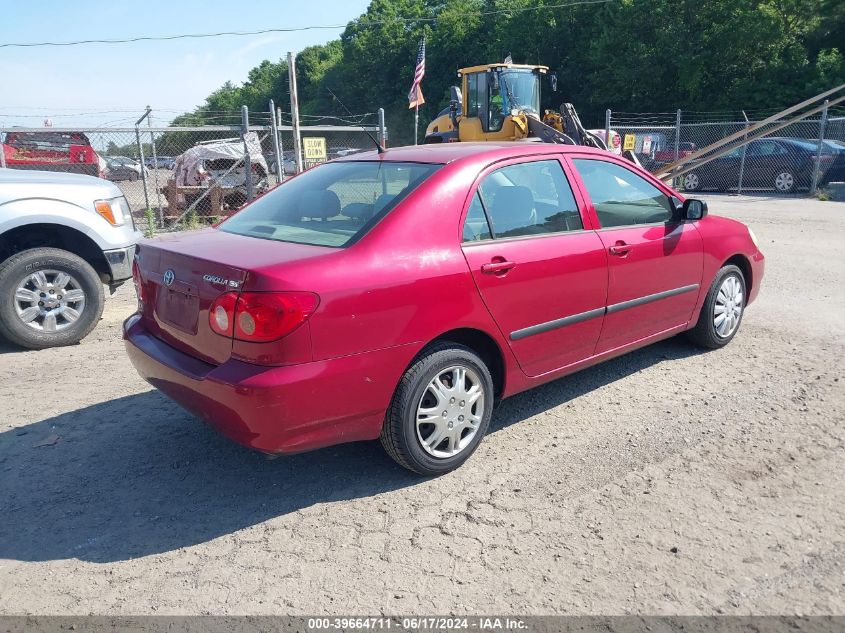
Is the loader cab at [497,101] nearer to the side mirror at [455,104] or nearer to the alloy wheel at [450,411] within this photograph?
the side mirror at [455,104]

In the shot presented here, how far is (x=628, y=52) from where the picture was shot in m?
38.0

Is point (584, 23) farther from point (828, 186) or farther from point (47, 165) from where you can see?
point (47, 165)

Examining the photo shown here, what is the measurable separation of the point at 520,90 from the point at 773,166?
8275 mm

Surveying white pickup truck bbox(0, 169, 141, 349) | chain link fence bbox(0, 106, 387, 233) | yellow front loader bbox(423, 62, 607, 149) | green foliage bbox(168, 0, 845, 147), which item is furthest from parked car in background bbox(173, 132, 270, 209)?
green foliage bbox(168, 0, 845, 147)

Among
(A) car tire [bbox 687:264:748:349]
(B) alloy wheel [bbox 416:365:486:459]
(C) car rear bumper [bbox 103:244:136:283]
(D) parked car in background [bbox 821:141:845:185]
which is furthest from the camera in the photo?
(D) parked car in background [bbox 821:141:845:185]

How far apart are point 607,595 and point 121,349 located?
182 inches

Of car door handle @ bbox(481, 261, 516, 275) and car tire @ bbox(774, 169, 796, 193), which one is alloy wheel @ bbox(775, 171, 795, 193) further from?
car door handle @ bbox(481, 261, 516, 275)

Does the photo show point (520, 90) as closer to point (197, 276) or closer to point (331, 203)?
point (331, 203)

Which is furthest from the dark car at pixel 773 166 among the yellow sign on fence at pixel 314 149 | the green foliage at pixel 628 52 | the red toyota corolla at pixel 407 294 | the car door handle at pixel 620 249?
the red toyota corolla at pixel 407 294

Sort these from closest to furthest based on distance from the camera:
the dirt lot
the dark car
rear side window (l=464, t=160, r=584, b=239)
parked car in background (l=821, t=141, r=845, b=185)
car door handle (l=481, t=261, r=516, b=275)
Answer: the dirt lot
car door handle (l=481, t=261, r=516, b=275)
rear side window (l=464, t=160, r=584, b=239)
parked car in background (l=821, t=141, r=845, b=185)
the dark car

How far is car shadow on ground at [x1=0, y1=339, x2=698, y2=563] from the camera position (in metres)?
3.09

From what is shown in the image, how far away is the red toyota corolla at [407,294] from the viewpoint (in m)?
3.00

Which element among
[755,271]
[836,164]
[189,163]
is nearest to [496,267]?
[755,271]

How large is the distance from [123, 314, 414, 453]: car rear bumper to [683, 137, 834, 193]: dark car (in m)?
17.5
